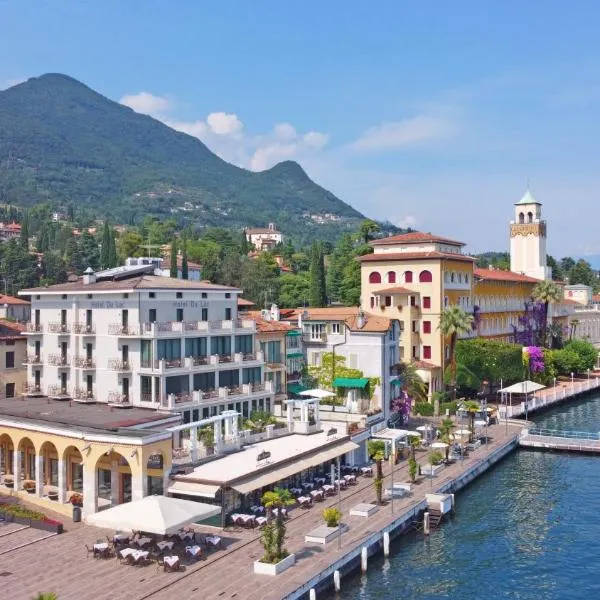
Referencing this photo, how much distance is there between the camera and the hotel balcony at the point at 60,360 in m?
54.3

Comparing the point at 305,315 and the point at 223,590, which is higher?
the point at 305,315

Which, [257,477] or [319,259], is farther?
[319,259]

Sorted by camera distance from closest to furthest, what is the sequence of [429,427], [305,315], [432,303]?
[429,427] → [305,315] → [432,303]

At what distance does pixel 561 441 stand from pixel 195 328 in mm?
34948

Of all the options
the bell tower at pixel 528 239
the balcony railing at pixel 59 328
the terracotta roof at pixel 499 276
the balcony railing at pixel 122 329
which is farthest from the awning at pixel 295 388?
the bell tower at pixel 528 239

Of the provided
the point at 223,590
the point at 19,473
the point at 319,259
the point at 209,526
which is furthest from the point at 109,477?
the point at 319,259

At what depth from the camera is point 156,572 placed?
33.2m

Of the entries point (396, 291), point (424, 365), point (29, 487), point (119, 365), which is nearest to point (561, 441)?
point (424, 365)

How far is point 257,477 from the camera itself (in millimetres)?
41375

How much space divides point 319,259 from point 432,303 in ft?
139

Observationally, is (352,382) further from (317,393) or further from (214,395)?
(214,395)

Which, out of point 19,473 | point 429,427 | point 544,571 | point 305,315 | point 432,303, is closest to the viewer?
point 544,571

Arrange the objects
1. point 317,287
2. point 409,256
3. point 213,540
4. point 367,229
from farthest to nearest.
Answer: point 317,287, point 367,229, point 409,256, point 213,540

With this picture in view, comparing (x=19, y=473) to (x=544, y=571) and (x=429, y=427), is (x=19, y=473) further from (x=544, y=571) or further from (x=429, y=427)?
(x=429, y=427)
